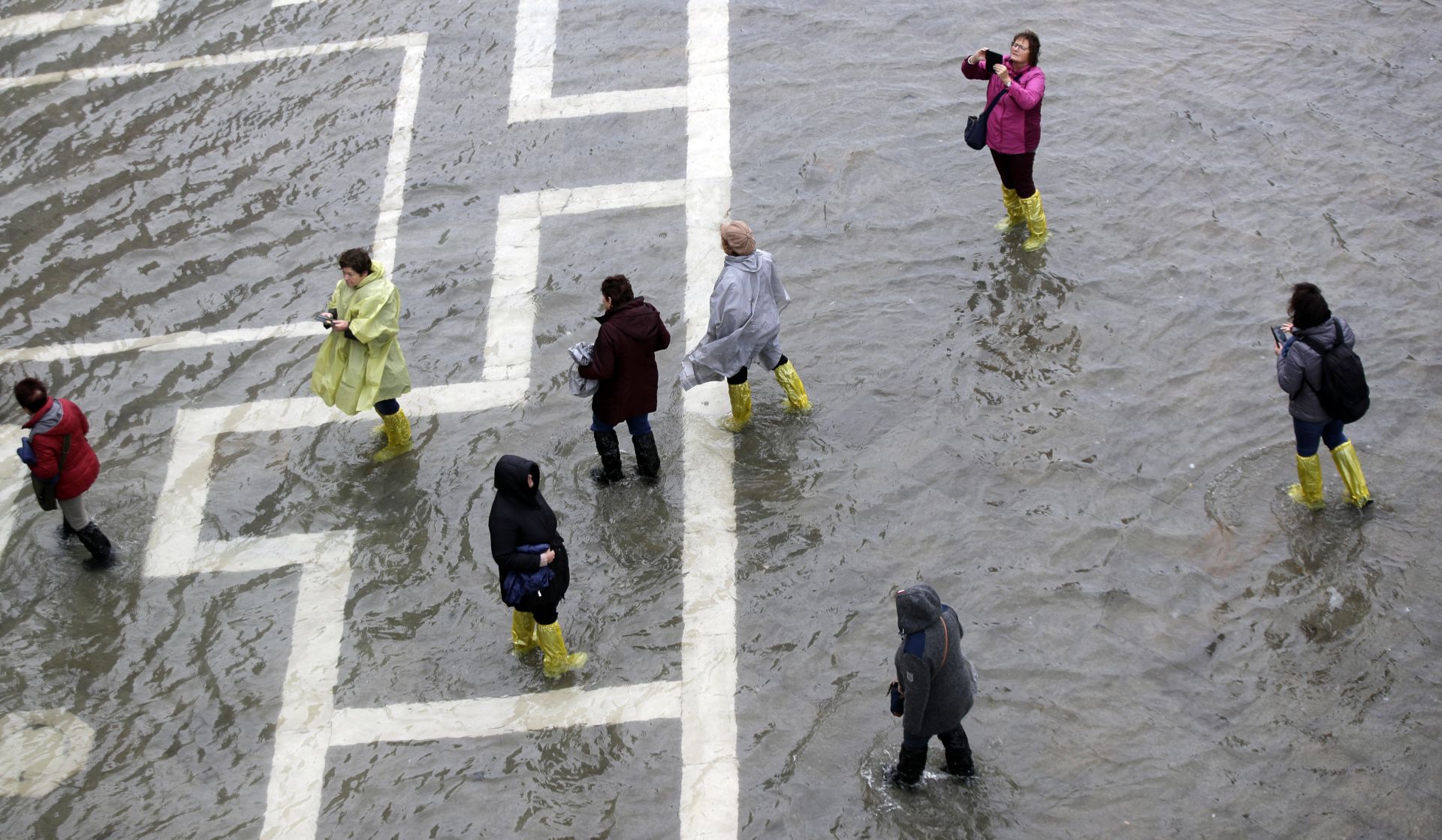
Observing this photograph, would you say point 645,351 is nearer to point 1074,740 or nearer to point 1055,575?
point 1055,575

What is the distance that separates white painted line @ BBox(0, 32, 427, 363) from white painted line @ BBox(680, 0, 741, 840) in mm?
2505

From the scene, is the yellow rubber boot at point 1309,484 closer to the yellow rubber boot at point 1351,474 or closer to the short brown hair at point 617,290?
the yellow rubber boot at point 1351,474

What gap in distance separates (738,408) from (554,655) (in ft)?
7.30

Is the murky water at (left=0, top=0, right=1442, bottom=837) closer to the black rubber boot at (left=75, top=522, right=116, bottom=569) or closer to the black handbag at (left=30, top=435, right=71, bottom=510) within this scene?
the black rubber boot at (left=75, top=522, right=116, bottom=569)

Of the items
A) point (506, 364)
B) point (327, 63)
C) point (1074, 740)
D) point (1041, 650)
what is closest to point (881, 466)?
point (1041, 650)

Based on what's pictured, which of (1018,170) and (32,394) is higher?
(1018,170)

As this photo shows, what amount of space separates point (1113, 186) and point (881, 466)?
11.5 ft

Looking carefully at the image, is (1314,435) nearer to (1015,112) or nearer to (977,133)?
(1015,112)

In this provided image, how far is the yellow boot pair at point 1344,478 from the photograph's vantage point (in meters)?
7.51

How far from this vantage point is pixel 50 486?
8.02 meters

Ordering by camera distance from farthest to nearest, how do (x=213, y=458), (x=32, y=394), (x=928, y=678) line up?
(x=213, y=458)
(x=32, y=394)
(x=928, y=678)

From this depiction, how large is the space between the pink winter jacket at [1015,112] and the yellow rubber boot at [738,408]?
103 inches

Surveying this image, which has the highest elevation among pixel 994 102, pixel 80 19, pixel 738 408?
pixel 994 102

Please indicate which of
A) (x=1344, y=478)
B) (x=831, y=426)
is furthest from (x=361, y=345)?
(x=1344, y=478)
